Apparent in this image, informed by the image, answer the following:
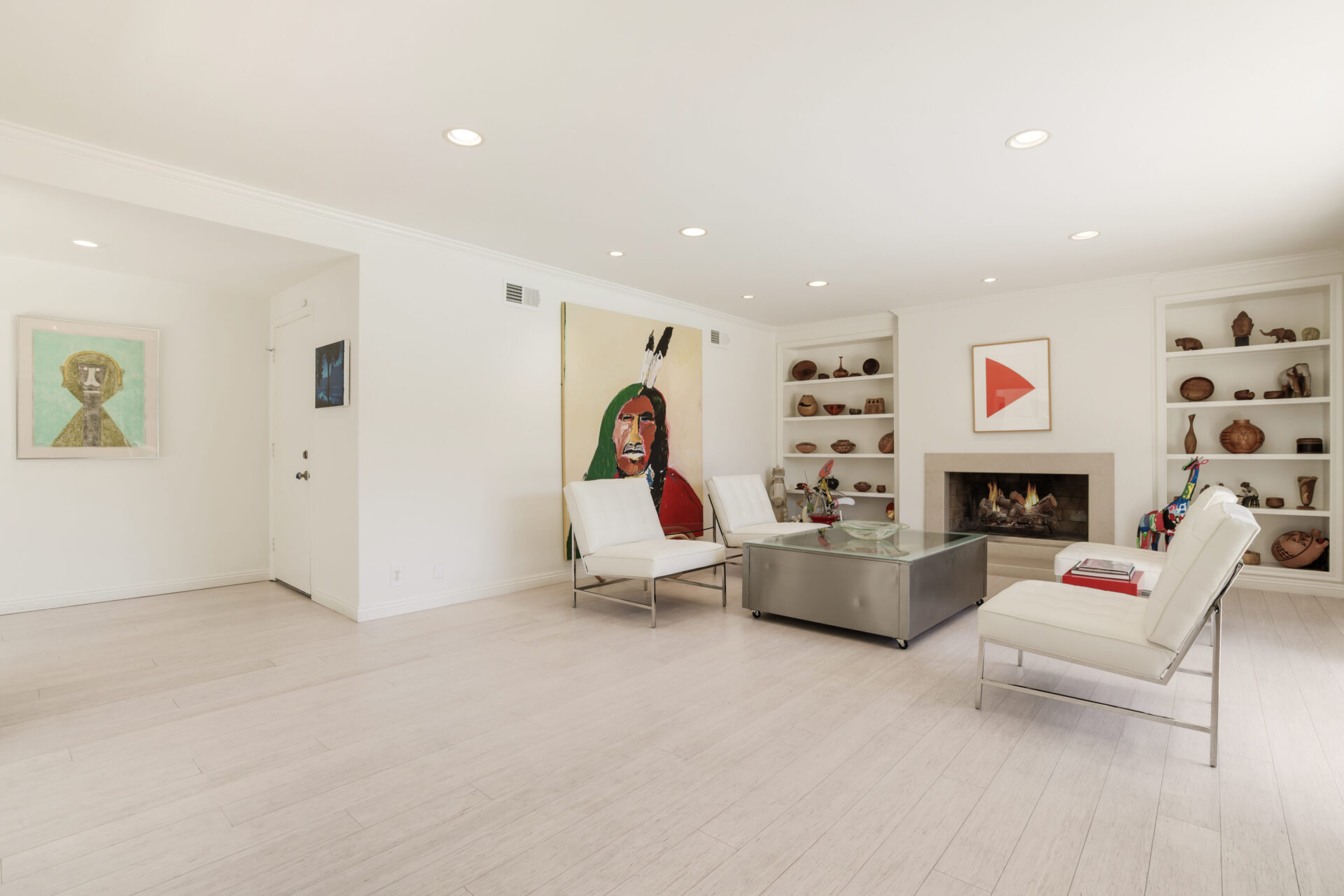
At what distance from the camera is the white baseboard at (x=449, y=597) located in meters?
4.08

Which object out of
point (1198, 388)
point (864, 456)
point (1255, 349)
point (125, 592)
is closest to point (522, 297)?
point (125, 592)

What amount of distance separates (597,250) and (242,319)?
3050mm

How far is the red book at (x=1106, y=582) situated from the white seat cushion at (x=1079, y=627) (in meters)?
0.65

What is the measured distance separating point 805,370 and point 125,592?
256 inches

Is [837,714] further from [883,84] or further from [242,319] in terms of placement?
[242,319]

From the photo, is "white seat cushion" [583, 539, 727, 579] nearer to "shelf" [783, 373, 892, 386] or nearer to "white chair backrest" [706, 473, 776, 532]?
"white chair backrest" [706, 473, 776, 532]

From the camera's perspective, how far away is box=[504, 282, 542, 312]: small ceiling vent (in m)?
4.78

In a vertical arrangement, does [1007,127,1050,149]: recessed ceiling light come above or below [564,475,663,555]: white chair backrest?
above

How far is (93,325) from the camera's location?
452 cm

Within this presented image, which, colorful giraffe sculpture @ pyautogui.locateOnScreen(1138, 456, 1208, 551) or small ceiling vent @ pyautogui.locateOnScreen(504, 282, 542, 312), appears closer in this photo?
colorful giraffe sculpture @ pyautogui.locateOnScreen(1138, 456, 1208, 551)

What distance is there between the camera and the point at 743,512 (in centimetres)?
531

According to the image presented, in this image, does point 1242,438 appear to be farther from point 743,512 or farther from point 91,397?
point 91,397

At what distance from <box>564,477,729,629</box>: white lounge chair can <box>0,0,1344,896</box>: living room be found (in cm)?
4

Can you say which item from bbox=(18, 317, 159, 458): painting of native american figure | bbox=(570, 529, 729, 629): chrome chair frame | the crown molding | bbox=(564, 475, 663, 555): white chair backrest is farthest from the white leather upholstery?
bbox=(18, 317, 159, 458): painting of native american figure
